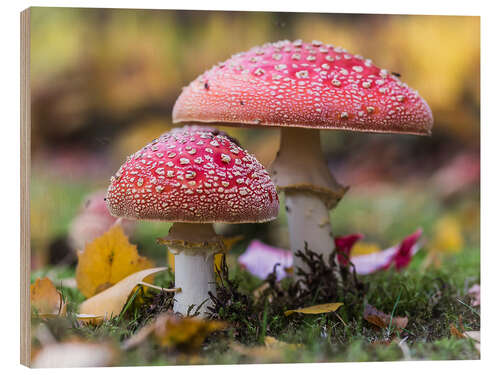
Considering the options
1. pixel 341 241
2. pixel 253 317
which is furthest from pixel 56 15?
pixel 341 241

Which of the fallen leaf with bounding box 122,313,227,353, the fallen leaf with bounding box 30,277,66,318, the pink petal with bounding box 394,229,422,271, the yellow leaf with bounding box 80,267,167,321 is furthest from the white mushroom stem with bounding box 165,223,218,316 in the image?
the pink petal with bounding box 394,229,422,271

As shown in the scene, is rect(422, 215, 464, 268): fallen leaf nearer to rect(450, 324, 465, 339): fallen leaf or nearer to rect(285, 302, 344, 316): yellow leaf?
rect(450, 324, 465, 339): fallen leaf

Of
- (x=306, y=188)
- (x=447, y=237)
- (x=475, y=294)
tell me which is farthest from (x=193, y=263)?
(x=447, y=237)

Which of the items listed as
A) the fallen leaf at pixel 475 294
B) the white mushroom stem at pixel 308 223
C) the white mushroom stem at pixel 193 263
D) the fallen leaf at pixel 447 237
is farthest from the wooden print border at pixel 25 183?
the fallen leaf at pixel 447 237

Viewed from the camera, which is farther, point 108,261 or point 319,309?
point 108,261

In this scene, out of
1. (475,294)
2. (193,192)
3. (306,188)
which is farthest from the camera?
(475,294)

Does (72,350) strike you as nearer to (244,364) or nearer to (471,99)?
(244,364)

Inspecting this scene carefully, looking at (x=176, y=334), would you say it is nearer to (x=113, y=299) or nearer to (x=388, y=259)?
(x=113, y=299)
